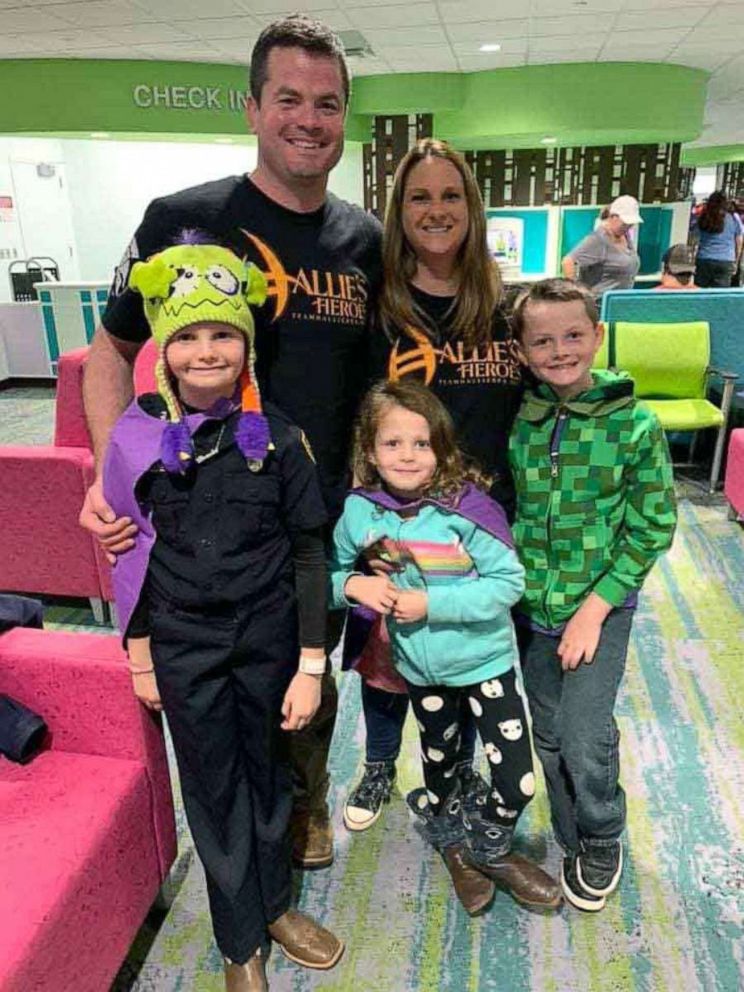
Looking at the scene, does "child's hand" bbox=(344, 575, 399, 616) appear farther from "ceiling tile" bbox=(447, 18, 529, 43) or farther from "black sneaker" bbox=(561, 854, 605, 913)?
"ceiling tile" bbox=(447, 18, 529, 43)

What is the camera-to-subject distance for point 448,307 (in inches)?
65.9

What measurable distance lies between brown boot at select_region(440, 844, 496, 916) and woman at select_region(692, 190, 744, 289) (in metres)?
7.44

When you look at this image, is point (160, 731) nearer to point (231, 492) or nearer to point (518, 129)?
point (231, 492)

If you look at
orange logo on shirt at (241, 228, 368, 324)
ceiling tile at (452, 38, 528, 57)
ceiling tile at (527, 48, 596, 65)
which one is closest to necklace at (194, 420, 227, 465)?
orange logo on shirt at (241, 228, 368, 324)

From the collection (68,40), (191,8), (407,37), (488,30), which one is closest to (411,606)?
(191,8)

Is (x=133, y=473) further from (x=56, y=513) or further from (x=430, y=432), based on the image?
(x=56, y=513)

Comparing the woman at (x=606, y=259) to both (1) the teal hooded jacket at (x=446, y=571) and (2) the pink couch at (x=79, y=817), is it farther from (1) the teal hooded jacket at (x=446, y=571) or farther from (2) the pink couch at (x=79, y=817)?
(2) the pink couch at (x=79, y=817)

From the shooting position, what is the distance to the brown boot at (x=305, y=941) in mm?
1718

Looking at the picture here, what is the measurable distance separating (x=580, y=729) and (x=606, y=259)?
521 centimetres

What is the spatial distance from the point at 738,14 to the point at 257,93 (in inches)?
251

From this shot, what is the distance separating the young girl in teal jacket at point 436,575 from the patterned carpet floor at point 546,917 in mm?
301

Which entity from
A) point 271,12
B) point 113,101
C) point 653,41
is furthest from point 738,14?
point 113,101

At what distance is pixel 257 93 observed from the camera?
1579 millimetres

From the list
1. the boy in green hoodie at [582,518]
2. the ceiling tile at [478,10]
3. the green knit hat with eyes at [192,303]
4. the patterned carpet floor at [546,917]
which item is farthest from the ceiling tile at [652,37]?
the green knit hat with eyes at [192,303]
